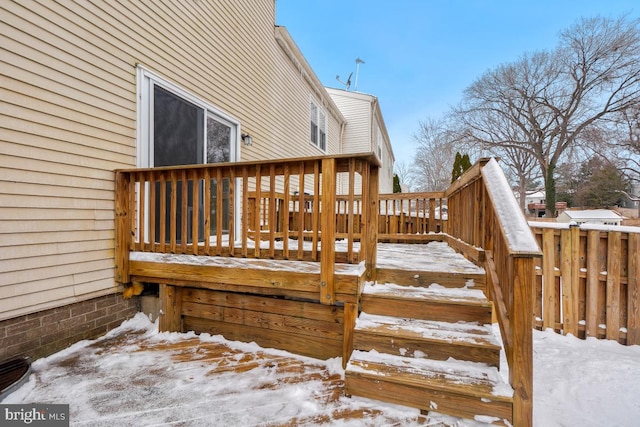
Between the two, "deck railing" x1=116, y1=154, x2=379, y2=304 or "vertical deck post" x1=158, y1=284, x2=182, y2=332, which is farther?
"vertical deck post" x1=158, y1=284, x2=182, y2=332

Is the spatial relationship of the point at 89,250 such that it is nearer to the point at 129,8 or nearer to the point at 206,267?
the point at 206,267

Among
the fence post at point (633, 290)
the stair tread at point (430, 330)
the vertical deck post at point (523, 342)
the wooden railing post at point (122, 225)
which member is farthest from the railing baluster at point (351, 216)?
the fence post at point (633, 290)

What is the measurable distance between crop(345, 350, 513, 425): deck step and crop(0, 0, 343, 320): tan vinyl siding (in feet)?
8.37

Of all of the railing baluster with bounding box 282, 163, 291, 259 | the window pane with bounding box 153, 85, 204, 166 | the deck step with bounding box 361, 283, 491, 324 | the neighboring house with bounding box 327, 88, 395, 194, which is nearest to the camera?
the deck step with bounding box 361, 283, 491, 324

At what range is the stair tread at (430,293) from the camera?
→ 2201 mm

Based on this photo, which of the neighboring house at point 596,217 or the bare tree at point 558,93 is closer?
the bare tree at point 558,93

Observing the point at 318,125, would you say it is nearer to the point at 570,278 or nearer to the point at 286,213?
the point at 286,213

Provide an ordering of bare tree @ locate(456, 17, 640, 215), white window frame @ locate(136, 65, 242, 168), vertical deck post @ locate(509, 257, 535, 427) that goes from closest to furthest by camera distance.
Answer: vertical deck post @ locate(509, 257, 535, 427) < white window frame @ locate(136, 65, 242, 168) < bare tree @ locate(456, 17, 640, 215)

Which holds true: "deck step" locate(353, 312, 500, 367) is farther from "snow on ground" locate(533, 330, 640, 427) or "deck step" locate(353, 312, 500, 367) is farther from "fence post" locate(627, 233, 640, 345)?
"fence post" locate(627, 233, 640, 345)

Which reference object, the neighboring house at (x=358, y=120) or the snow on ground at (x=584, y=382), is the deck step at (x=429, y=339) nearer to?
the snow on ground at (x=584, y=382)

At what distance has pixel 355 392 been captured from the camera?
1.89 metres

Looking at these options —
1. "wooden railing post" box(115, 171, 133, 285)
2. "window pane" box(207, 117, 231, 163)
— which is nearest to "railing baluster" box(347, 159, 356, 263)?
"wooden railing post" box(115, 171, 133, 285)

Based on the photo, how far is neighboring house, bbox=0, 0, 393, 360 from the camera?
7.44 feet

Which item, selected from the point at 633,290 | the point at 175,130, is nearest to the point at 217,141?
the point at 175,130
